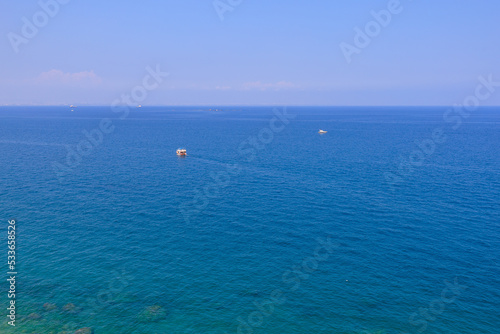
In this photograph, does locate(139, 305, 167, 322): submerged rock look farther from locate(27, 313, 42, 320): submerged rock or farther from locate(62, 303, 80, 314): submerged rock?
locate(27, 313, 42, 320): submerged rock

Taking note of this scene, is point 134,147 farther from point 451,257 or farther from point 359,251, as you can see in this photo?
point 451,257

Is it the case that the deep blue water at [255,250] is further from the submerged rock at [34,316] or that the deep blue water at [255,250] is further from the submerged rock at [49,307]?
the submerged rock at [49,307]

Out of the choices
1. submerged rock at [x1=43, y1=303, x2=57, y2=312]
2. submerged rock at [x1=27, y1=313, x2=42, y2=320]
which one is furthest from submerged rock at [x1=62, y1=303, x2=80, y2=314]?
submerged rock at [x1=27, y1=313, x2=42, y2=320]

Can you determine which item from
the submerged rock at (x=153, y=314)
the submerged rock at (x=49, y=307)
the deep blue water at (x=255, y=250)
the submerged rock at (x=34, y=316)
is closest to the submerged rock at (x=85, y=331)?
the deep blue water at (x=255, y=250)

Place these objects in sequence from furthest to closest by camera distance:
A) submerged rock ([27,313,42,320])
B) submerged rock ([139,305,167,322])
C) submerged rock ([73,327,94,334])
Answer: submerged rock ([139,305,167,322]) → submerged rock ([27,313,42,320]) → submerged rock ([73,327,94,334])

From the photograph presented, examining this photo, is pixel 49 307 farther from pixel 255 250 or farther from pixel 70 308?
pixel 255 250

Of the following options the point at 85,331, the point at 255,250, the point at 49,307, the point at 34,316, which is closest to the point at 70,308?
the point at 49,307
